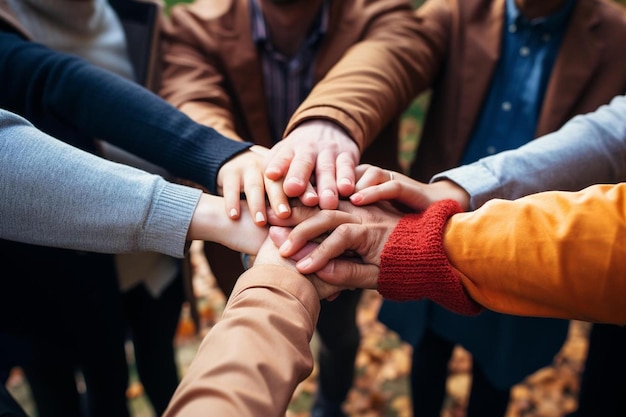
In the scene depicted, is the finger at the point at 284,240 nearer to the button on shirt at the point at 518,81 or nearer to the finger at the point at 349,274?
the finger at the point at 349,274

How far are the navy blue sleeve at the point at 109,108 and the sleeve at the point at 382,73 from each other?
32 cm

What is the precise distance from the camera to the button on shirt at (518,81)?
194 cm

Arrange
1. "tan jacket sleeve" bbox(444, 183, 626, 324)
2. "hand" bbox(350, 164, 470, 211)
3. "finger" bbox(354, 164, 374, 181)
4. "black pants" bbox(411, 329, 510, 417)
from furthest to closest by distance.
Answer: "black pants" bbox(411, 329, 510, 417) → "finger" bbox(354, 164, 374, 181) → "hand" bbox(350, 164, 470, 211) → "tan jacket sleeve" bbox(444, 183, 626, 324)

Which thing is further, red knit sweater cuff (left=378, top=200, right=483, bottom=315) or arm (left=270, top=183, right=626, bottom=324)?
red knit sweater cuff (left=378, top=200, right=483, bottom=315)

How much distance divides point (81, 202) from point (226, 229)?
42 cm

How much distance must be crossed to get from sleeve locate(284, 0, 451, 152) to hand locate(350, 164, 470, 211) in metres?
0.20

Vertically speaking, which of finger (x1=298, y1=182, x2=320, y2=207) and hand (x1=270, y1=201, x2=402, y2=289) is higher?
finger (x1=298, y1=182, x2=320, y2=207)

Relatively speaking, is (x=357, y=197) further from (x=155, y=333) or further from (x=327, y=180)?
(x=155, y=333)

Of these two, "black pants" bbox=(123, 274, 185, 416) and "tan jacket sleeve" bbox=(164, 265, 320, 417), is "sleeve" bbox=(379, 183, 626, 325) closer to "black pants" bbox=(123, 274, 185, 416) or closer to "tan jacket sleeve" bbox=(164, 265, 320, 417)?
"tan jacket sleeve" bbox=(164, 265, 320, 417)

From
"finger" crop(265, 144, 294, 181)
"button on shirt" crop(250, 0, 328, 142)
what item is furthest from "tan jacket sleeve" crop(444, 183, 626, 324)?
"button on shirt" crop(250, 0, 328, 142)

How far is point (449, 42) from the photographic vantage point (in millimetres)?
2078

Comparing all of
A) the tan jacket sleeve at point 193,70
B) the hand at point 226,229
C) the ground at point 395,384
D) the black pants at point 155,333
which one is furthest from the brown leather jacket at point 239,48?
the ground at point 395,384

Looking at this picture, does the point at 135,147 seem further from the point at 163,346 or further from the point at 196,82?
the point at 163,346

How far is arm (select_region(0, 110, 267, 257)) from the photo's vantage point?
4.37ft
